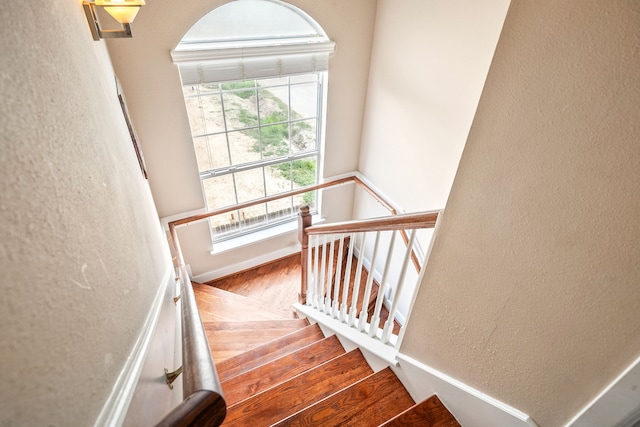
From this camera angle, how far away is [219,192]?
132 inches

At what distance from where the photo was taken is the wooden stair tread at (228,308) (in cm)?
302

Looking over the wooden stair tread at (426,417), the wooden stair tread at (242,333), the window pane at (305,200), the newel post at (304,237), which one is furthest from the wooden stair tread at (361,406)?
the window pane at (305,200)

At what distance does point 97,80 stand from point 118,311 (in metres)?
0.88

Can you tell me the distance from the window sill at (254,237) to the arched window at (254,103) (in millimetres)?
60

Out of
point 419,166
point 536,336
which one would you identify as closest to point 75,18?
point 536,336

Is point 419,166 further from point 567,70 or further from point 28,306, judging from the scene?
point 28,306

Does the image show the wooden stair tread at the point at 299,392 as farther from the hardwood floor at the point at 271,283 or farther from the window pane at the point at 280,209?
the window pane at the point at 280,209

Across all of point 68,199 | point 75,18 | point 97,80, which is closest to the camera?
point 68,199

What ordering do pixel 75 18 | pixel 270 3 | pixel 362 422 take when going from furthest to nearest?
pixel 270 3 → pixel 362 422 → pixel 75 18

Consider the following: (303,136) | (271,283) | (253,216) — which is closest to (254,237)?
(253,216)

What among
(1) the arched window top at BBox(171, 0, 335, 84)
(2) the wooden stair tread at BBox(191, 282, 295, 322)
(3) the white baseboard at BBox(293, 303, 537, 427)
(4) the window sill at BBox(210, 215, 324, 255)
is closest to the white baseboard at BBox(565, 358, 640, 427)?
(3) the white baseboard at BBox(293, 303, 537, 427)

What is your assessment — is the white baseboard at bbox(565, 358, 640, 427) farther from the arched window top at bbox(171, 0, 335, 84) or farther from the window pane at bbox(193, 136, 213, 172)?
the window pane at bbox(193, 136, 213, 172)

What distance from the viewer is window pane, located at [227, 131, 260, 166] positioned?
10.3ft

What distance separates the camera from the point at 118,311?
0.79 meters
